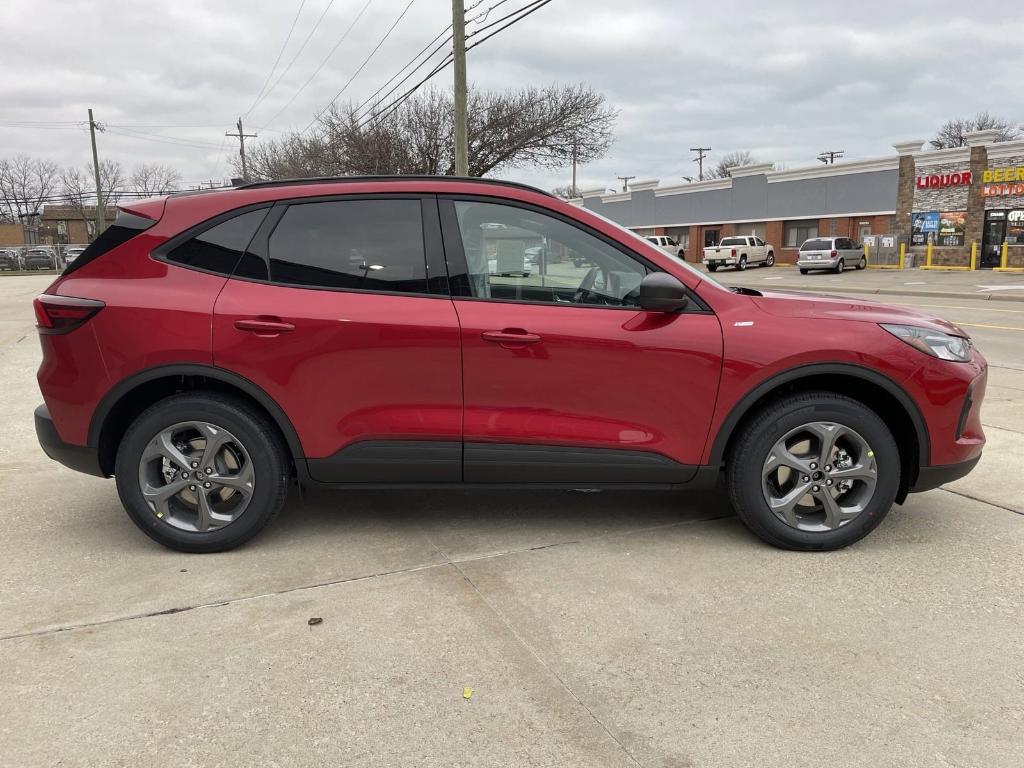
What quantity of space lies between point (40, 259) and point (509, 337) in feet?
187

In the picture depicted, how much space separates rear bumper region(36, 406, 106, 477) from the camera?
3.62 m

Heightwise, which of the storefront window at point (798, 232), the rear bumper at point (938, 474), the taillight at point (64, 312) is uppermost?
the storefront window at point (798, 232)

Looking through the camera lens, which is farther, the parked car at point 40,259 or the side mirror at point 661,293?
the parked car at point 40,259

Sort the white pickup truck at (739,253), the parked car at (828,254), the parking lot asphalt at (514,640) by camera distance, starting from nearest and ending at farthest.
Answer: the parking lot asphalt at (514,640) < the parked car at (828,254) < the white pickup truck at (739,253)

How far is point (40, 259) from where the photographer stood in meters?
50.5

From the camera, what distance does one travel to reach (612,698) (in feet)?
8.25

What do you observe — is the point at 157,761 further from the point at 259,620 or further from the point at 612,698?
the point at 612,698

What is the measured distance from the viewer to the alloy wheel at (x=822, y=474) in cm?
354

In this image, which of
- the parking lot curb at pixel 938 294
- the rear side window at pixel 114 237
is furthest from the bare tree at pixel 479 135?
the rear side window at pixel 114 237

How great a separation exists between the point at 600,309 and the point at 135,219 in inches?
87.8

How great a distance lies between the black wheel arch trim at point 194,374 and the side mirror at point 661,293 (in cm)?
171

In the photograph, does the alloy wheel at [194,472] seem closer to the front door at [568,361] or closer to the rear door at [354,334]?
the rear door at [354,334]

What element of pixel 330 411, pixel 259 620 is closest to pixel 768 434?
pixel 330 411

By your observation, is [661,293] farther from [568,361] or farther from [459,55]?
[459,55]
